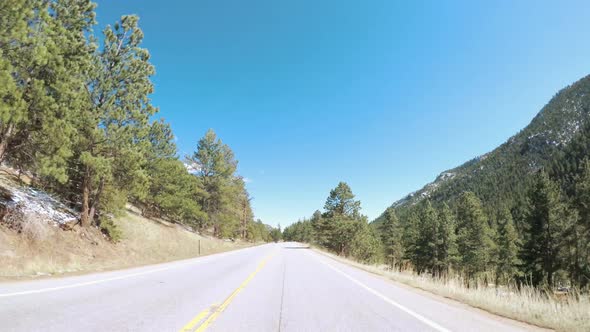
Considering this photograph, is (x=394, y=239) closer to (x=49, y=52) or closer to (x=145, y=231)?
(x=145, y=231)

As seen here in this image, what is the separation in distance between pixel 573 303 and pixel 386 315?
167 inches

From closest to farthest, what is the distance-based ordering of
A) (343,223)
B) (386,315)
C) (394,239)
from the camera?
(386,315), (343,223), (394,239)

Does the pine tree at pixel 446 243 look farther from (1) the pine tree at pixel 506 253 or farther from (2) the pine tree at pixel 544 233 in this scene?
(1) the pine tree at pixel 506 253

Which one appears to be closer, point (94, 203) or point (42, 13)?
point (42, 13)

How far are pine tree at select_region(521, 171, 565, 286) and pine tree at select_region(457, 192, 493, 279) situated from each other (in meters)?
9.26

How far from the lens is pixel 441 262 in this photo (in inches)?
1639

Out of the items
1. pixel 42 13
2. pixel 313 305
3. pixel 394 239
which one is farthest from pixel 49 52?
pixel 394 239

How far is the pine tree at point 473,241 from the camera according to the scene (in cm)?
4275

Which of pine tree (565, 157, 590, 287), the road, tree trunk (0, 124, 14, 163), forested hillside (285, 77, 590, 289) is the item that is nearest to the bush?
tree trunk (0, 124, 14, 163)

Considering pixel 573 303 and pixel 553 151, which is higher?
pixel 553 151

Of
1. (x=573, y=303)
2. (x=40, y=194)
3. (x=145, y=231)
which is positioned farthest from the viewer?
(x=145, y=231)

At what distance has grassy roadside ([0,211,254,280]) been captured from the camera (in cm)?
1036

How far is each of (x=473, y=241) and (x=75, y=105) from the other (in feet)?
160

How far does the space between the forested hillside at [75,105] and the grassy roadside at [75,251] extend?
4.48ft
